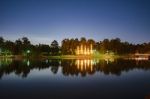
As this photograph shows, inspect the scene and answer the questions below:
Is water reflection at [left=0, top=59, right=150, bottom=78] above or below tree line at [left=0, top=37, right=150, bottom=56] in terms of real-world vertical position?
below

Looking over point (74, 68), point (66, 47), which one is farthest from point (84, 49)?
point (74, 68)

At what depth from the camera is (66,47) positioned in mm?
102812

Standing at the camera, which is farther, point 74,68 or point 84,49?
point 84,49

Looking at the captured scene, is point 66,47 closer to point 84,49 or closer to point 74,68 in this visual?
point 84,49

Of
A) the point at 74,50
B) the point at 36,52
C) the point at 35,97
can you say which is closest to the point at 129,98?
the point at 35,97

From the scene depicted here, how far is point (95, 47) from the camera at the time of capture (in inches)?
4353

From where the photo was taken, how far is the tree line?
85625 mm

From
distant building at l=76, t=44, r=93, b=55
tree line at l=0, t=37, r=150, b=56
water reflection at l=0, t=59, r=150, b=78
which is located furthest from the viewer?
distant building at l=76, t=44, r=93, b=55

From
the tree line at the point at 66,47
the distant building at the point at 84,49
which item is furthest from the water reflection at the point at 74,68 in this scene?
the distant building at the point at 84,49

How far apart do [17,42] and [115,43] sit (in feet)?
155

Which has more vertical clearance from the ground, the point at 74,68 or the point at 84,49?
the point at 84,49

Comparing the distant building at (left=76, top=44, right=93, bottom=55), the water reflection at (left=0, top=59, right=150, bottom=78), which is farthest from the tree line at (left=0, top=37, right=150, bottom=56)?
the water reflection at (left=0, top=59, right=150, bottom=78)

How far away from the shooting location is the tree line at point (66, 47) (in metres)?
85.6

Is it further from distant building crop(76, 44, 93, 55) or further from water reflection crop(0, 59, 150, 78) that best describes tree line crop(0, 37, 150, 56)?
water reflection crop(0, 59, 150, 78)
